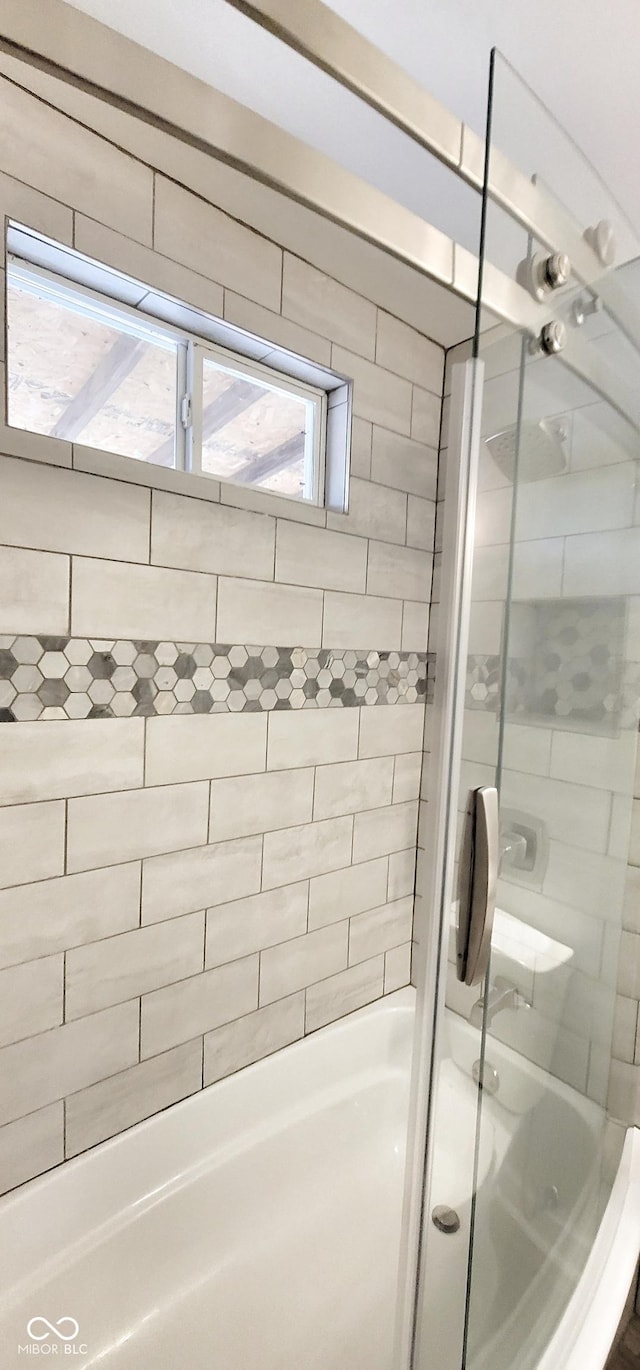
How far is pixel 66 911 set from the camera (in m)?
1.21

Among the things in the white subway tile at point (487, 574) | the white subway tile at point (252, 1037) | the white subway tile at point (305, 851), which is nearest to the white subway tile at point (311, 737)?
the white subway tile at point (305, 851)

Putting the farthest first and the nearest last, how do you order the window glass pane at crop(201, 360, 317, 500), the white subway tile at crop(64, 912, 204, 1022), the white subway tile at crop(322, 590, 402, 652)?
the white subway tile at crop(322, 590, 402, 652)
the window glass pane at crop(201, 360, 317, 500)
the white subway tile at crop(64, 912, 204, 1022)

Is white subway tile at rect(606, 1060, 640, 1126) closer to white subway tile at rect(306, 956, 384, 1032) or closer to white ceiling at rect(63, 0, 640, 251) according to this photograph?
white subway tile at rect(306, 956, 384, 1032)

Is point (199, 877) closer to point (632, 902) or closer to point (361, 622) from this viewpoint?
point (361, 622)

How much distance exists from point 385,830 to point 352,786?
22 centimetres

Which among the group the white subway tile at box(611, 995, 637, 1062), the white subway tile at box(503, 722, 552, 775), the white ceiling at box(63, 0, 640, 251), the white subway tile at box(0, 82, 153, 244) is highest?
the white ceiling at box(63, 0, 640, 251)

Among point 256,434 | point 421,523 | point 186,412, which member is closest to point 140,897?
point 186,412

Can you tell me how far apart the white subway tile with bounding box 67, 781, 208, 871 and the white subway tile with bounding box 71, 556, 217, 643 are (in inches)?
13.0

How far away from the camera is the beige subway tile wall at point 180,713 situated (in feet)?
3.76

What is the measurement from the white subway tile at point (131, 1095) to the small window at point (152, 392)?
1.29 meters

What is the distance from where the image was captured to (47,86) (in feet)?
3.53

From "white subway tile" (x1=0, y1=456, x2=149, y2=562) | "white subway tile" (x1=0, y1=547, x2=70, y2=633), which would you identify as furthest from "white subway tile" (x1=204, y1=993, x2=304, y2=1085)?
"white subway tile" (x1=0, y1=456, x2=149, y2=562)

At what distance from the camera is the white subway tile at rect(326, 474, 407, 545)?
170 cm

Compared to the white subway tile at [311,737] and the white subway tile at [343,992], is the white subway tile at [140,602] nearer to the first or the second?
the white subway tile at [311,737]
